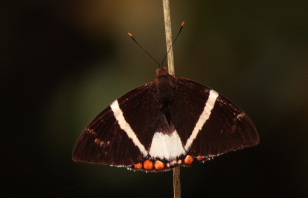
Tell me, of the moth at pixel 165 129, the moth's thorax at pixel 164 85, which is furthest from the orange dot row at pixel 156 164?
the moth's thorax at pixel 164 85

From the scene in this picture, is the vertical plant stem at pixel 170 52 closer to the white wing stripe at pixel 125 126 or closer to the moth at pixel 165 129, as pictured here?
the moth at pixel 165 129

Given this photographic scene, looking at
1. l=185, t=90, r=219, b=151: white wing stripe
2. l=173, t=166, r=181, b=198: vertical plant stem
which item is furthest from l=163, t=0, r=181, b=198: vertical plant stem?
l=185, t=90, r=219, b=151: white wing stripe

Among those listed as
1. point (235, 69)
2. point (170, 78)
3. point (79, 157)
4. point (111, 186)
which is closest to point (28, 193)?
point (111, 186)

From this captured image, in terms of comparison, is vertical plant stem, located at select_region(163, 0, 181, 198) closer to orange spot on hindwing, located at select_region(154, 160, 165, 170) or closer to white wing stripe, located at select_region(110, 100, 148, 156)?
orange spot on hindwing, located at select_region(154, 160, 165, 170)

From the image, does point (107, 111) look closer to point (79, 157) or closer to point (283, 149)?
point (79, 157)

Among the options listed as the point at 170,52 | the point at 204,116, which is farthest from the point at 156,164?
the point at 170,52

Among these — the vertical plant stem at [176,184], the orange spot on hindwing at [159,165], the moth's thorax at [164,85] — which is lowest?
the vertical plant stem at [176,184]

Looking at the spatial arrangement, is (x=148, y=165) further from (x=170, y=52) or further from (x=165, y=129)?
(x=170, y=52)

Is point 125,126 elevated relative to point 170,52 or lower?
lower
